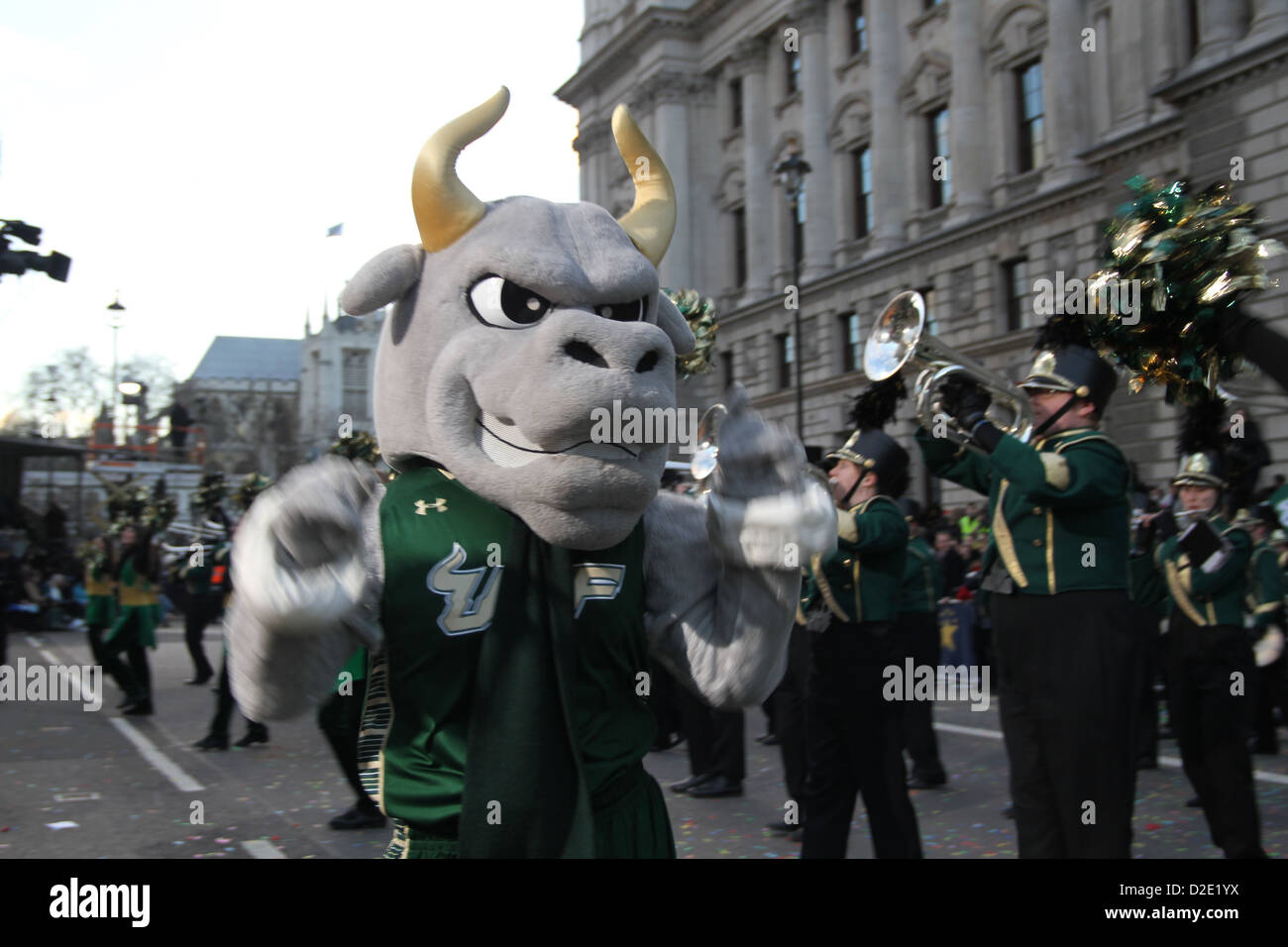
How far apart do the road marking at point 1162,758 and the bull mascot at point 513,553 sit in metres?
5.23

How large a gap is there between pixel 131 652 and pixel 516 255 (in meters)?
10.3

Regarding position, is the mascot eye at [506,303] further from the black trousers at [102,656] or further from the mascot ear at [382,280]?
the black trousers at [102,656]

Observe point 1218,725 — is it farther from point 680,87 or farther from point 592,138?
point 592,138

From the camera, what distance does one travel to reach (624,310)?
2.80m

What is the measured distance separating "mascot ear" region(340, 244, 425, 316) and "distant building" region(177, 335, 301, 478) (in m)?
50.1

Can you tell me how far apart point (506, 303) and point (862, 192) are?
1238 inches

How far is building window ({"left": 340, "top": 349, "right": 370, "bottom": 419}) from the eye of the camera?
3482 inches

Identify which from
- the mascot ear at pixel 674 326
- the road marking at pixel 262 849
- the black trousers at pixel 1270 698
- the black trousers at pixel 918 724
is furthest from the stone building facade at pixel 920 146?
the mascot ear at pixel 674 326

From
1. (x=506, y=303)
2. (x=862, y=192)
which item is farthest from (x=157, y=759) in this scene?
(x=862, y=192)

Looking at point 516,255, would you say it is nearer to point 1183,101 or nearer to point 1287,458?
point 1287,458

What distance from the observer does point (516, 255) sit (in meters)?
2.64

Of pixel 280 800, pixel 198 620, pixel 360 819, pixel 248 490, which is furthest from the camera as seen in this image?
pixel 198 620

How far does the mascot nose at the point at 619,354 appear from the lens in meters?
2.53
